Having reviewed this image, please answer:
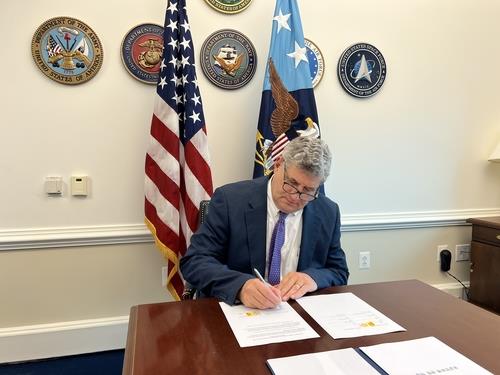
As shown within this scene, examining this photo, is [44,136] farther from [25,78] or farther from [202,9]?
[202,9]

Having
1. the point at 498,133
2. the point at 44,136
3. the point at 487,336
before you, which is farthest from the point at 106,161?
the point at 498,133

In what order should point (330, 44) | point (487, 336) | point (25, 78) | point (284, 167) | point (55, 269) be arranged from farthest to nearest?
1. point (330, 44)
2. point (55, 269)
3. point (25, 78)
4. point (284, 167)
5. point (487, 336)

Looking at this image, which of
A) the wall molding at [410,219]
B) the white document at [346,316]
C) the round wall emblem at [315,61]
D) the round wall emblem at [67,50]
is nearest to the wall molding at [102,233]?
the wall molding at [410,219]

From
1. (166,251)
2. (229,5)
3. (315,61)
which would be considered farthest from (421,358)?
(229,5)

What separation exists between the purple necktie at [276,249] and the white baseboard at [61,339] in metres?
1.27

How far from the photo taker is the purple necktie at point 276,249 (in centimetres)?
135

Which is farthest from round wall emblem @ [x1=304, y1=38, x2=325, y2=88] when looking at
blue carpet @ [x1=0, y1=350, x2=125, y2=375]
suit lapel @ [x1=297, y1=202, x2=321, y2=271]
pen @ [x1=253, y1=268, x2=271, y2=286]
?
blue carpet @ [x1=0, y1=350, x2=125, y2=375]

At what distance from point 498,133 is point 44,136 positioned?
3.04 meters

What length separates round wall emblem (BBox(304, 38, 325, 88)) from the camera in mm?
2311

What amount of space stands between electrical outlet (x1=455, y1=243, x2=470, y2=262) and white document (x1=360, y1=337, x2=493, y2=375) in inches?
84.1

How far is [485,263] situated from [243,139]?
184 centimetres

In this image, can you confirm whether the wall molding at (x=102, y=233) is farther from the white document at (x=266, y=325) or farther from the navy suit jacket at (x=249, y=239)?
the white document at (x=266, y=325)

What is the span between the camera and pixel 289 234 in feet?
4.69

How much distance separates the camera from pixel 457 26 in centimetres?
256
